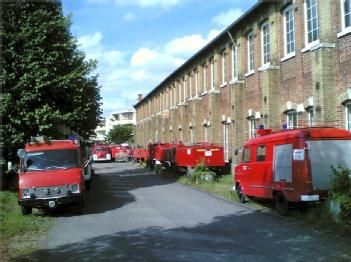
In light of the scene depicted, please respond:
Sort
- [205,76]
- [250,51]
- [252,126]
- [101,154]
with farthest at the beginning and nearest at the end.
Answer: [101,154], [205,76], [250,51], [252,126]

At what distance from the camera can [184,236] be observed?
437 inches

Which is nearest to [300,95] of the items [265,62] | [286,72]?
[286,72]

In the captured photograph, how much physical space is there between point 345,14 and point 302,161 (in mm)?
7548

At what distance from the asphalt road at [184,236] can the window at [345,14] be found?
7168mm

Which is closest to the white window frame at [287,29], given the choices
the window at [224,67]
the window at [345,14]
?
the window at [345,14]

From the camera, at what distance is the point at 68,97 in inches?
827

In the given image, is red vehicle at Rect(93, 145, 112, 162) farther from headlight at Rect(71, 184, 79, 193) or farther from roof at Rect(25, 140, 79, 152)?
headlight at Rect(71, 184, 79, 193)

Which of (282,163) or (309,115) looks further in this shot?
(309,115)

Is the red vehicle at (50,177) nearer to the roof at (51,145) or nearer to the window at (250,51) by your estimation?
the roof at (51,145)

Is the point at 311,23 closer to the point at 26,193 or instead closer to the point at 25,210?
the point at 26,193

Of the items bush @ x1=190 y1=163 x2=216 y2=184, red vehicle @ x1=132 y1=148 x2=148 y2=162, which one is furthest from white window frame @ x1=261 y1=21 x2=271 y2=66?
red vehicle @ x1=132 y1=148 x2=148 y2=162

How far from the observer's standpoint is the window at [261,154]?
15208mm

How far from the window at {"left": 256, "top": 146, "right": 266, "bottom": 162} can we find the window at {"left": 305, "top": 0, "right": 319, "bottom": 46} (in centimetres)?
672

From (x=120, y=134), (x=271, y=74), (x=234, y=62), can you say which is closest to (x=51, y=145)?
(x=271, y=74)
